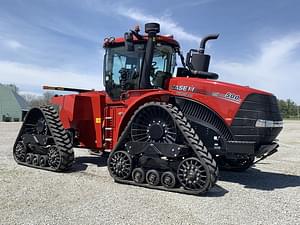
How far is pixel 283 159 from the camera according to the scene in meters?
12.1

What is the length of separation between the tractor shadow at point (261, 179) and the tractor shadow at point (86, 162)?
3317 millimetres

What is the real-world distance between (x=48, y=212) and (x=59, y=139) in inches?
138

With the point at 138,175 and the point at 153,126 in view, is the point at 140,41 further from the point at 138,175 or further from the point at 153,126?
the point at 138,175

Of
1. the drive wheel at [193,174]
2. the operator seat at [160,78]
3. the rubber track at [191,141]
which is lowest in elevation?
the drive wheel at [193,174]

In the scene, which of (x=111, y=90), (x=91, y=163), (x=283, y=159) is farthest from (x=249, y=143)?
(x=283, y=159)

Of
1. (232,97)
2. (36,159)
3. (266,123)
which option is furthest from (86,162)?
(266,123)

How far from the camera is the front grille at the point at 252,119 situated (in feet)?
21.0

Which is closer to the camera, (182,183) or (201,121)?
(182,183)

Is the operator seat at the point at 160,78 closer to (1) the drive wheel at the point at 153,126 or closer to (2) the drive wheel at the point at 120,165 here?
(1) the drive wheel at the point at 153,126

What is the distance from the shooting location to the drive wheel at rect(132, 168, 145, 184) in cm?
675

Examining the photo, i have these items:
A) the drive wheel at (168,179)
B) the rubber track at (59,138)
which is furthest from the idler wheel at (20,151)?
the drive wheel at (168,179)

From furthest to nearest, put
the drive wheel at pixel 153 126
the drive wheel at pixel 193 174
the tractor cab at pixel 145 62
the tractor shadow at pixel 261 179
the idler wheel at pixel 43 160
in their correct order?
the idler wheel at pixel 43 160
the tractor cab at pixel 145 62
the tractor shadow at pixel 261 179
the drive wheel at pixel 153 126
the drive wheel at pixel 193 174

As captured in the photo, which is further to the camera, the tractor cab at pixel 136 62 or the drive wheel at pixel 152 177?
the tractor cab at pixel 136 62

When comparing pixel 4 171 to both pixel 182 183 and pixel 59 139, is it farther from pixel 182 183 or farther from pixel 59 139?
pixel 182 183
